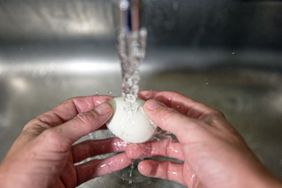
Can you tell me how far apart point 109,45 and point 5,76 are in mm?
240

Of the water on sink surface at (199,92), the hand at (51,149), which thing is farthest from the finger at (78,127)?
the water on sink surface at (199,92)

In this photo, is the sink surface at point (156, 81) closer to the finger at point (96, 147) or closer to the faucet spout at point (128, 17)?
the finger at point (96, 147)

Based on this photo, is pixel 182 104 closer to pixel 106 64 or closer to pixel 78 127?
pixel 78 127

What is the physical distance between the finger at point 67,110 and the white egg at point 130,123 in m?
0.06

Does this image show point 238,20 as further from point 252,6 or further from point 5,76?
point 5,76

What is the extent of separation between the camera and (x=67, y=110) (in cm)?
60

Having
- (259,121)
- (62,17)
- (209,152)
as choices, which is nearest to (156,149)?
(209,152)

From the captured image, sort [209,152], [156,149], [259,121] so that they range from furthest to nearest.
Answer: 1. [259,121]
2. [156,149]
3. [209,152]

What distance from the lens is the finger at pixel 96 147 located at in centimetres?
64

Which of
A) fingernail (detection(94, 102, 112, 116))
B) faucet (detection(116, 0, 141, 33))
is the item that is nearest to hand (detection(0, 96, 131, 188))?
fingernail (detection(94, 102, 112, 116))

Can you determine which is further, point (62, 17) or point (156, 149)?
point (62, 17)

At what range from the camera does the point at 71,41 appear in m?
0.89

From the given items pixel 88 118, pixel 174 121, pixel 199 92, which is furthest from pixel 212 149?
pixel 199 92

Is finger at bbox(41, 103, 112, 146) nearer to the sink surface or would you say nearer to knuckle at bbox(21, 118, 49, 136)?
knuckle at bbox(21, 118, 49, 136)
